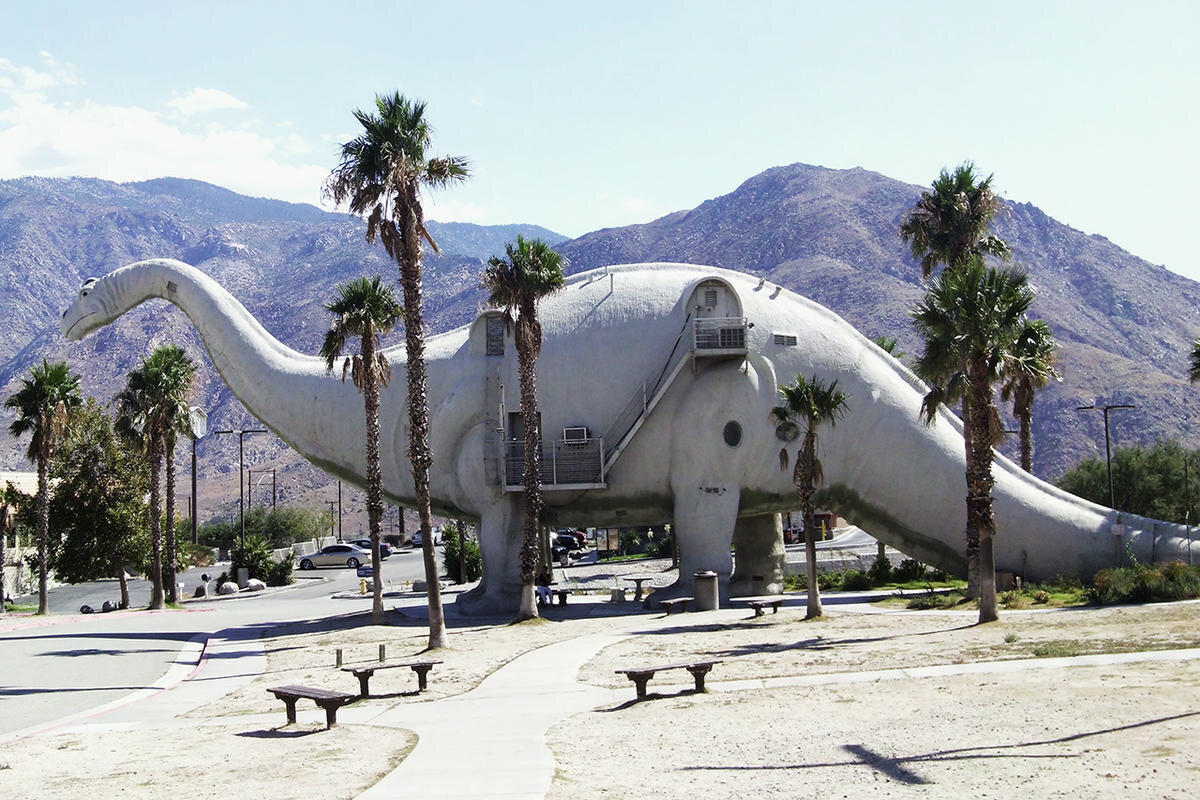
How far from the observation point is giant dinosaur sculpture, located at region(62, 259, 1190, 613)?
1252 inches

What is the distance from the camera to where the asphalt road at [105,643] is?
20.5 m

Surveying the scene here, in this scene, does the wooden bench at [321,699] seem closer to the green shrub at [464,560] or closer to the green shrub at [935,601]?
the green shrub at [935,601]

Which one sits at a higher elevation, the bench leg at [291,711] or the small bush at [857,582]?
the small bush at [857,582]

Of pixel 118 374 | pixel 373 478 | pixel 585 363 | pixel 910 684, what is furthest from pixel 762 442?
pixel 118 374

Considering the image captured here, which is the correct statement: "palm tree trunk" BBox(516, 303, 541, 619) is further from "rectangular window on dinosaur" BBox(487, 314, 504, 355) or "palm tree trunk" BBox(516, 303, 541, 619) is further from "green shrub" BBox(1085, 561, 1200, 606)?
"green shrub" BBox(1085, 561, 1200, 606)

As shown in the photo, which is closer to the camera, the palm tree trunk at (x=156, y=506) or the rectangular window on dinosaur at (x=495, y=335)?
the rectangular window on dinosaur at (x=495, y=335)

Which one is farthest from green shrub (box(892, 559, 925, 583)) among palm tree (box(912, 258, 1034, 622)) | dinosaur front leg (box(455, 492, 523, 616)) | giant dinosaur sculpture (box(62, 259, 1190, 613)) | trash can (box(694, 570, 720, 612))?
palm tree (box(912, 258, 1034, 622))

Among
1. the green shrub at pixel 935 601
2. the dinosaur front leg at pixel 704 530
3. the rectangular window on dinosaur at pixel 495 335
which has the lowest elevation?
the green shrub at pixel 935 601

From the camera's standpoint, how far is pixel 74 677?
2338cm

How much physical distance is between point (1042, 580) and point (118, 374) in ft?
620

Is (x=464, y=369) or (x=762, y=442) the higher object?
(x=464, y=369)

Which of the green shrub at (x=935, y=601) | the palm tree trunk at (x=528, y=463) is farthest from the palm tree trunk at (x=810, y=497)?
the palm tree trunk at (x=528, y=463)

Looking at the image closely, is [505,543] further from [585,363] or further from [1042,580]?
[1042,580]

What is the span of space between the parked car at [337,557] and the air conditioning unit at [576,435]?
43.5 meters
